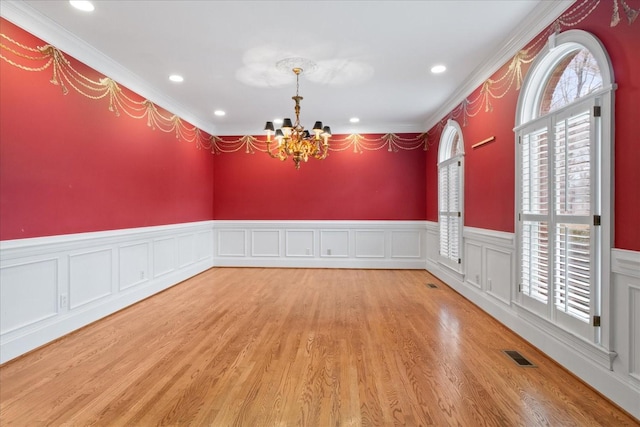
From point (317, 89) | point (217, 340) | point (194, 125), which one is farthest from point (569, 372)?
point (194, 125)

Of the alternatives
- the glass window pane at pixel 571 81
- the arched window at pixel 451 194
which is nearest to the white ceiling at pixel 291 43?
the glass window pane at pixel 571 81

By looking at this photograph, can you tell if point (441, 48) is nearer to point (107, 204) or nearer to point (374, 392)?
point (374, 392)

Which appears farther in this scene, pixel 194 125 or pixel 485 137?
pixel 194 125

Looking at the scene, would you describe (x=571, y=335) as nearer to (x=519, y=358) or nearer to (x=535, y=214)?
(x=519, y=358)

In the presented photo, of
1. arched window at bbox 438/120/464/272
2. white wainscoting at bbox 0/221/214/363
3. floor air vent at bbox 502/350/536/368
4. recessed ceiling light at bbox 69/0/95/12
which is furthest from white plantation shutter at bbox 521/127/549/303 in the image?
white wainscoting at bbox 0/221/214/363

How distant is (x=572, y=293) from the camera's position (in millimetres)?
2582

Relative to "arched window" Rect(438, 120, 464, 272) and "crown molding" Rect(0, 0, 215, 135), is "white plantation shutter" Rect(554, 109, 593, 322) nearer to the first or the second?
"arched window" Rect(438, 120, 464, 272)

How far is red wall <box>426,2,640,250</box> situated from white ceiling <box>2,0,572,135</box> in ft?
1.78

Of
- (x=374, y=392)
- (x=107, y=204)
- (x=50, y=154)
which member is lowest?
(x=374, y=392)

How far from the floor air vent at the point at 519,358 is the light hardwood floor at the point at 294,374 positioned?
2.1 inches

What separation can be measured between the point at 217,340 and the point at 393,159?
5.24 metres

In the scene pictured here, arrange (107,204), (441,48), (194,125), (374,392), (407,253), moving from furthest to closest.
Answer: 1. (407,253)
2. (194,125)
3. (107,204)
4. (441,48)
5. (374,392)

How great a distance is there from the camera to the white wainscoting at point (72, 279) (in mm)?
2852

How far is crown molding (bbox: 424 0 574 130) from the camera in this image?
279 cm
